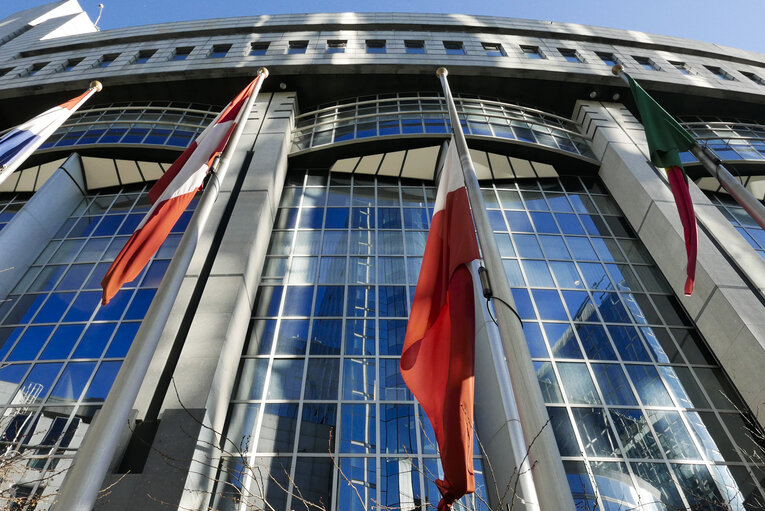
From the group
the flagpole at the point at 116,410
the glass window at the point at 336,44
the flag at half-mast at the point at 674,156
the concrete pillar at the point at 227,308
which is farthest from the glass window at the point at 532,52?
the flagpole at the point at 116,410

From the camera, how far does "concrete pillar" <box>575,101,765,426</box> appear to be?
12.0 meters

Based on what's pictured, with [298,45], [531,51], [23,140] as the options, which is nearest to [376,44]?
[298,45]

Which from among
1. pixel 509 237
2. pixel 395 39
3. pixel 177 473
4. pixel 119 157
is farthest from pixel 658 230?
pixel 119 157

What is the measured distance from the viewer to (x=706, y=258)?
45.5 ft

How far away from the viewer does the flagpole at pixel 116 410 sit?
446 centimetres

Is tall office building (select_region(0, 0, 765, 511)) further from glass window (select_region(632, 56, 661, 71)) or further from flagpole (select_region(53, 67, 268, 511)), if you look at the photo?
glass window (select_region(632, 56, 661, 71))

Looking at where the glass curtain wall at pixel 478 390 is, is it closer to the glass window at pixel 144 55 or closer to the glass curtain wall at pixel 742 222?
the glass curtain wall at pixel 742 222

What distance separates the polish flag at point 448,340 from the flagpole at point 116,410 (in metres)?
3.13

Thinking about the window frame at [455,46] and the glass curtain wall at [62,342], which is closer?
the glass curtain wall at [62,342]

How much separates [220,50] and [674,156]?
2438 cm

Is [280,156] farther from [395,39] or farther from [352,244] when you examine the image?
[395,39]

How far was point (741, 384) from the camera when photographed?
472 inches

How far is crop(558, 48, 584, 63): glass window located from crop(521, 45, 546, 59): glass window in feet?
4.05

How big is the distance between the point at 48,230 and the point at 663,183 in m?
22.7
